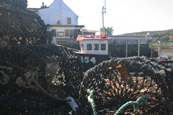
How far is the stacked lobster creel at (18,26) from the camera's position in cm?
245

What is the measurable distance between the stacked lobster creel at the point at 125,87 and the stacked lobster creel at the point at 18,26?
1.25 metres

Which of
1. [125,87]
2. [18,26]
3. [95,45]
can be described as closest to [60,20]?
[95,45]

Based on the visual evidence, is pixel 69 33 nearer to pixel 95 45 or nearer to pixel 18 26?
pixel 95 45

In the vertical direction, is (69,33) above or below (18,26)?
above

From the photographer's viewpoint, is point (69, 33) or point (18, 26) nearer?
point (18, 26)

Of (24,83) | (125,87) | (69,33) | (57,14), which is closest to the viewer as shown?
(125,87)

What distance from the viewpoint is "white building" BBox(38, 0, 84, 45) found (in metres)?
20.6

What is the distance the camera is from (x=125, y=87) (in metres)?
1.85

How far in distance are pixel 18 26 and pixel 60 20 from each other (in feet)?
66.9

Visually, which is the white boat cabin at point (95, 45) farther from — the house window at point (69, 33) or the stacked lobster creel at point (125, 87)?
the house window at point (69, 33)

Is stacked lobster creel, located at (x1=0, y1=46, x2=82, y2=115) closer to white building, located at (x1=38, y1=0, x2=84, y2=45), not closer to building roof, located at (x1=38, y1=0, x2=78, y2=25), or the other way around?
white building, located at (x1=38, y1=0, x2=84, y2=45)

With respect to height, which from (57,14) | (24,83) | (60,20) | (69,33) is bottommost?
(24,83)

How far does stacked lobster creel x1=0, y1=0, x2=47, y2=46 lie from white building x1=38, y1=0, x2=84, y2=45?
55.1ft

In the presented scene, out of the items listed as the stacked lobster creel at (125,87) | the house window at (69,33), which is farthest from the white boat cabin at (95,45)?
the house window at (69,33)
